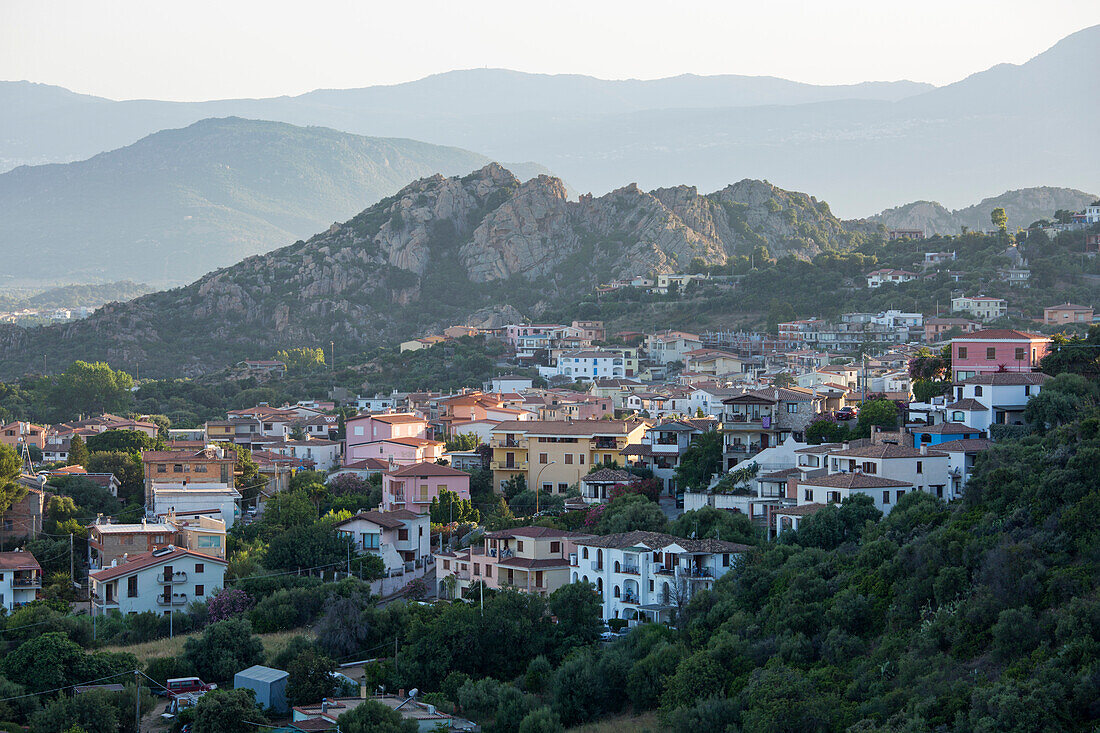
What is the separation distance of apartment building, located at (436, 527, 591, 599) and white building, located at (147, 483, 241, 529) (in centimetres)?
977

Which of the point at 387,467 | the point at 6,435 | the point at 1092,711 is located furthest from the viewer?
the point at 6,435

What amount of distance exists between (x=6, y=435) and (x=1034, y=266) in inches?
2412

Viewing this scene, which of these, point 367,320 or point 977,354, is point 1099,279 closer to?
point 977,354

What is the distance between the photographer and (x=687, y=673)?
29672 millimetres

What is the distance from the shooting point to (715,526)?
3719 centimetres

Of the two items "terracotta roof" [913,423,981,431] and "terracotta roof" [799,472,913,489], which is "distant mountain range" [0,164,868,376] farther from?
"terracotta roof" [799,472,913,489]

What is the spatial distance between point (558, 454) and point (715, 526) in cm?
1245

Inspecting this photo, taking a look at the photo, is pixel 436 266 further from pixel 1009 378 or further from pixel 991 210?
pixel 1009 378

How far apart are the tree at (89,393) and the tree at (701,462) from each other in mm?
45518

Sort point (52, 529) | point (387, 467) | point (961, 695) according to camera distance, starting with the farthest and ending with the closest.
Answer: point (387, 467) < point (52, 529) < point (961, 695)

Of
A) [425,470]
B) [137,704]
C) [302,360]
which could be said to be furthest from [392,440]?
[302,360]

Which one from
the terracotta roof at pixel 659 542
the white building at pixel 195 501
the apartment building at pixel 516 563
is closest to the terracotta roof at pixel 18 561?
the white building at pixel 195 501

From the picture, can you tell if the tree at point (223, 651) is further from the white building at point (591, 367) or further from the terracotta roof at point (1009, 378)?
the white building at point (591, 367)

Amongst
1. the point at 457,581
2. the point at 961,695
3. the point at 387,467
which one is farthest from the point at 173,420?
the point at 961,695
